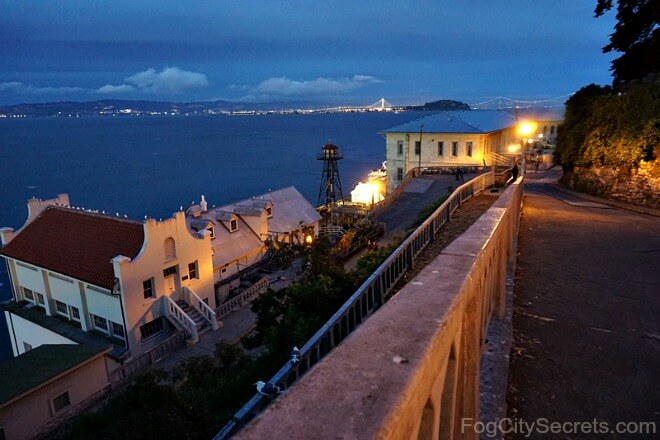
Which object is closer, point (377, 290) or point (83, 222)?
point (377, 290)

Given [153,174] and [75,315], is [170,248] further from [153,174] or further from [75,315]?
[153,174]

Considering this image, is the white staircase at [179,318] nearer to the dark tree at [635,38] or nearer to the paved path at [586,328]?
the paved path at [586,328]

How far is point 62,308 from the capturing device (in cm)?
2330

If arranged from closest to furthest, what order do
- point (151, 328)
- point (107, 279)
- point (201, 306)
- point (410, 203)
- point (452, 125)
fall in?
point (107, 279) → point (151, 328) → point (201, 306) → point (410, 203) → point (452, 125)

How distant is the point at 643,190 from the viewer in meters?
22.3

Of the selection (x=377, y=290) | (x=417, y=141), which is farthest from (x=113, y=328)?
(x=417, y=141)

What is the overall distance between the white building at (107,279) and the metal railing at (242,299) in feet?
3.84

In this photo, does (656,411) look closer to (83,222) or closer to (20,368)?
(20,368)

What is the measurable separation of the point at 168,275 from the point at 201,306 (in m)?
2.31

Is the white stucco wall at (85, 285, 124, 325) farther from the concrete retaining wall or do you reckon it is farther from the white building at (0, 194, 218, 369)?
the concrete retaining wall

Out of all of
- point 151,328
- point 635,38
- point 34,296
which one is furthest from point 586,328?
point 635,38

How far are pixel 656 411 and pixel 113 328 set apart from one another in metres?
21.5

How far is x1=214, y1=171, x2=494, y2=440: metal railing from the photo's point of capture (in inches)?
90.7

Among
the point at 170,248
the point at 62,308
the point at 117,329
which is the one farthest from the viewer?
the point at 62,308
